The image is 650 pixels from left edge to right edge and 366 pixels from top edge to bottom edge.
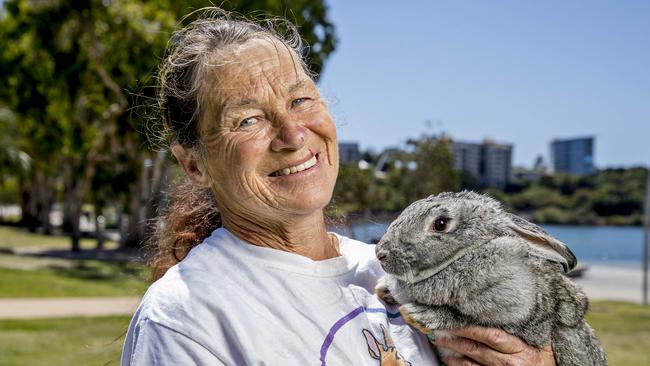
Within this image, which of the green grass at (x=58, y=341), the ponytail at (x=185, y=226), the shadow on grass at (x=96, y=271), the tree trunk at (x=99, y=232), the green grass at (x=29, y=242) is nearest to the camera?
the ponytail at (x=185, y=226)

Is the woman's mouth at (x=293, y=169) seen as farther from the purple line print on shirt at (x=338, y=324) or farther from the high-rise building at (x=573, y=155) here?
the high-rise building at (x=573, y=155)

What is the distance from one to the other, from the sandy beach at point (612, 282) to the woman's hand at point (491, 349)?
87.4 feet

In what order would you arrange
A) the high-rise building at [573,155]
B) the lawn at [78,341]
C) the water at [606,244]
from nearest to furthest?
1. the lawn at [78,341]
2. the water at [606,244]
3. the high-rise building at [573,155]

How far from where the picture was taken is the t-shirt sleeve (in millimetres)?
1981

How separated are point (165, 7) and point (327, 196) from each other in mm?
22622

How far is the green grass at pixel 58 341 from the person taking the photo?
35.5ft

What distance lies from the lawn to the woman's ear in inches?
275

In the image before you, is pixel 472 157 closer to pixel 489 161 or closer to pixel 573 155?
pixel 489 161

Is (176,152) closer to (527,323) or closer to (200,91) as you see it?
(200,91)

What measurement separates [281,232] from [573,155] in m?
92.0

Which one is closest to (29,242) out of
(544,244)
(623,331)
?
(623,331)

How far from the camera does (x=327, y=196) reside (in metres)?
2.47

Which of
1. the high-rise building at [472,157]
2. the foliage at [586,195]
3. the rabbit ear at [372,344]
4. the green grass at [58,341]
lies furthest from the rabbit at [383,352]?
the foliage at [586,195]

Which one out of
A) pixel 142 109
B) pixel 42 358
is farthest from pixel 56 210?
pixel 142 109
